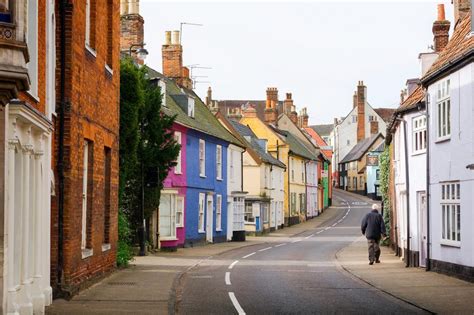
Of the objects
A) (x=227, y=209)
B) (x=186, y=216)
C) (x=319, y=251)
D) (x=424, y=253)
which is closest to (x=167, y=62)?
(x=227, y=209)

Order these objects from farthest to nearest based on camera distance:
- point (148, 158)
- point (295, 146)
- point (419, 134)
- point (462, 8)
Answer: point (295, 146)
point (148, 158)
point (462, 8)
point (419, 134)

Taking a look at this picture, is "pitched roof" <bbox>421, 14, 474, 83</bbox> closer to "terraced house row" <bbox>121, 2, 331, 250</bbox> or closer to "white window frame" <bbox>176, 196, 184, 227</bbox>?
"terraced house row" <bbox>121, 2, 331, 250</bbox>

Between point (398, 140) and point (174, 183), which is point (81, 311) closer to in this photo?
point (398, 140)

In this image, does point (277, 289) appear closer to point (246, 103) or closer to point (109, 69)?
point (109, 69)

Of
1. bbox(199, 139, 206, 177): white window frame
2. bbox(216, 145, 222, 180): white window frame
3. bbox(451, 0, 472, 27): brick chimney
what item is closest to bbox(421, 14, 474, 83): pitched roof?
bbox(451, 0, 472, 27): brick chimney

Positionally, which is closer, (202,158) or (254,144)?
(202,158)

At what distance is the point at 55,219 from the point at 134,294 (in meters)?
2.73

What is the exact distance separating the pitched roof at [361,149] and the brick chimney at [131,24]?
251 ft

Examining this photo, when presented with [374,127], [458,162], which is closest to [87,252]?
[458,162]

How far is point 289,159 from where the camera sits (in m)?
78.3

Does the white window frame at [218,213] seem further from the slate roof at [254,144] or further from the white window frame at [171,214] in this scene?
the slate roof at [254,144]

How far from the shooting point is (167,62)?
54156 mm

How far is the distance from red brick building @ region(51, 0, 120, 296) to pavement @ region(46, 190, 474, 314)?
0.80 meters

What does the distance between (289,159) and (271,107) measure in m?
9.88
